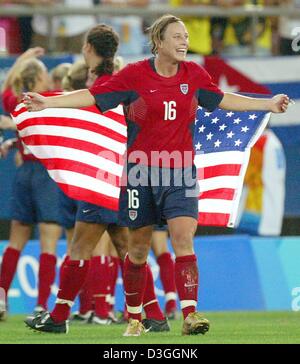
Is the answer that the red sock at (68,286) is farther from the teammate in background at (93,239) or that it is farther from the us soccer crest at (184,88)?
the us soccer crest at (184,88)

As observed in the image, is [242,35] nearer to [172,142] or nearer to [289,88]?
[289,88]

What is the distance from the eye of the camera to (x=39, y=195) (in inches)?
473

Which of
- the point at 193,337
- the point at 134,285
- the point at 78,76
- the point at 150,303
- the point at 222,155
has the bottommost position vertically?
the point at 193,337

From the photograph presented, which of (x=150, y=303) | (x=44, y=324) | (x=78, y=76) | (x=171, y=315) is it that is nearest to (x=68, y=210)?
(x=78, y=76)

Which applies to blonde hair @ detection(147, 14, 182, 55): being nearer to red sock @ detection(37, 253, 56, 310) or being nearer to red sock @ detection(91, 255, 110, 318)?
red sock @ detection(91, 255, 110, 318)

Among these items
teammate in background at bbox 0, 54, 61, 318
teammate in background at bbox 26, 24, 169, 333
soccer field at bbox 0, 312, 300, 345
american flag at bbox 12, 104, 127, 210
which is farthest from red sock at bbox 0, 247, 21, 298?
teammate in background at bbox 26, 24, 169, 333

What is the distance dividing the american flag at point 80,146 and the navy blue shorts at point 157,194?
1.30m

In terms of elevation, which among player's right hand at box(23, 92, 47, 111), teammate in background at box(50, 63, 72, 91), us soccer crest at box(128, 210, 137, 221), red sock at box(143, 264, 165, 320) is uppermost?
teammate in background at box(50, 63, 72, 91)

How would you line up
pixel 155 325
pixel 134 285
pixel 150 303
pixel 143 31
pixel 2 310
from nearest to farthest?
pixel 134 285
pixel 155 325
pixel 150 303
pixel 2 310
pixel 143 31

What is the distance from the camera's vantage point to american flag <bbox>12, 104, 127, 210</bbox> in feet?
35.1

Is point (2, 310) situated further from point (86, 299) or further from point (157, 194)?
point (157, 194)

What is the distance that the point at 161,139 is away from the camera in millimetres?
9195

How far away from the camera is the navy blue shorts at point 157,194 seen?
30.1 feet

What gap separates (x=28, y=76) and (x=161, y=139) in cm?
318
